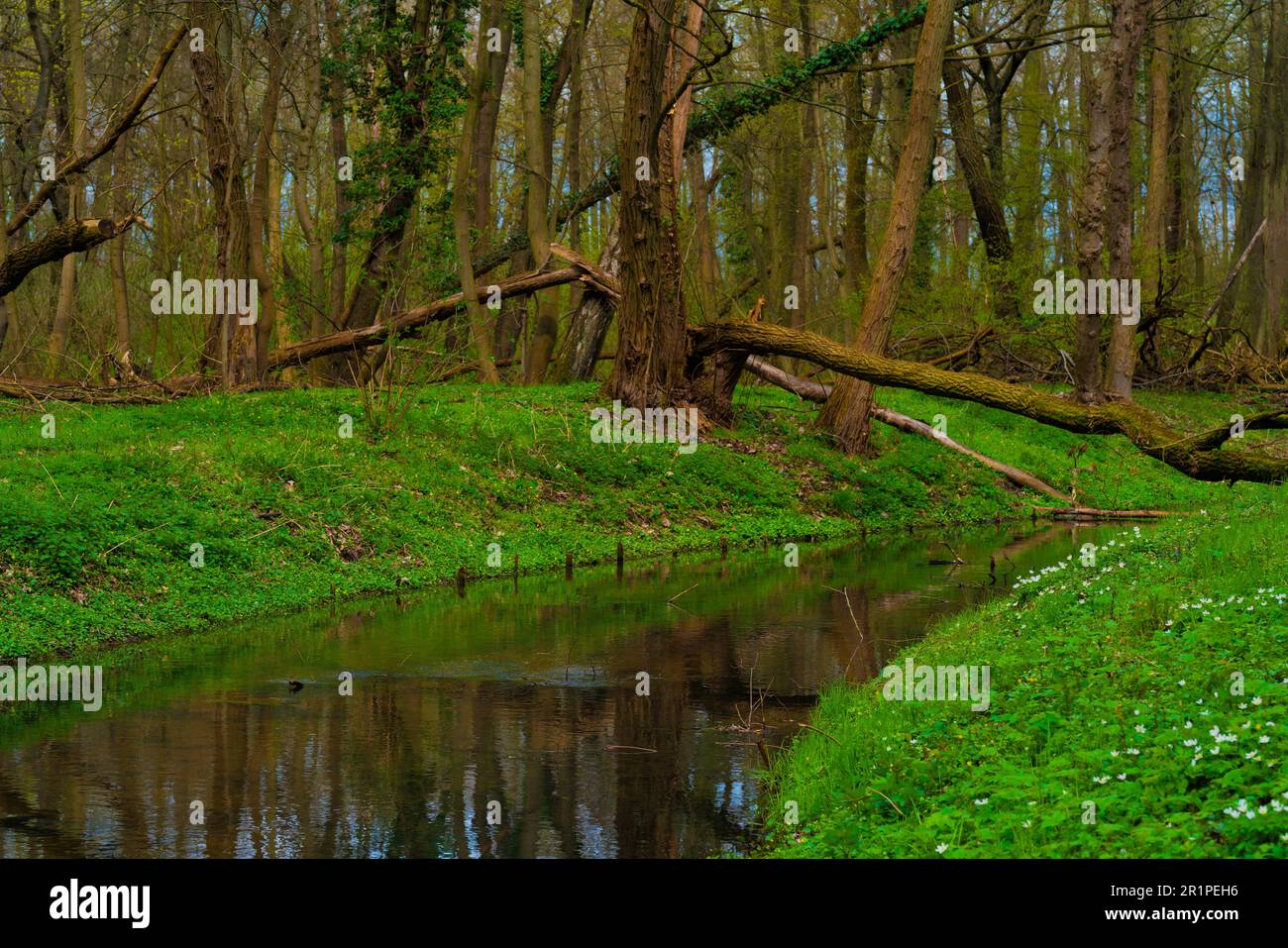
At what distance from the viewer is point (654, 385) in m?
22.0

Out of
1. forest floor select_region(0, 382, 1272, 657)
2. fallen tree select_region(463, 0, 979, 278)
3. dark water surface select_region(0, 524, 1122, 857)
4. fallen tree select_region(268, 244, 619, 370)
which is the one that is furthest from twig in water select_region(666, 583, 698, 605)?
fallen tree select_region(463, 0, 979, 278)

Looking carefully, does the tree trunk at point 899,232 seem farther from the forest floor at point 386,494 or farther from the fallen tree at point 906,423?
the fallen tree at point 906,423

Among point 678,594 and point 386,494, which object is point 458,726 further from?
point 386,494

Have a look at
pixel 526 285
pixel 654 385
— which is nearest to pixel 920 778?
pixel 654 385

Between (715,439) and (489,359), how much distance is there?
462cm

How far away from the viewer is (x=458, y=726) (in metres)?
9.29

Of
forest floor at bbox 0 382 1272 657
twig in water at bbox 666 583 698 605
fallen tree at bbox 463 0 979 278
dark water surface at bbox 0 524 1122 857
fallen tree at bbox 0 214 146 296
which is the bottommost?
dark water surface at bbox 0 524 1122 857

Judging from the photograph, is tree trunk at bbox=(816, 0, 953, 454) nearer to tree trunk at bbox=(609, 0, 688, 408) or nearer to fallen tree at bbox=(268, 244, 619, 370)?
tree trunk at bbox=(609, 0, 688, 408)

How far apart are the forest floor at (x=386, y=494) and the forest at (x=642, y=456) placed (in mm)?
65

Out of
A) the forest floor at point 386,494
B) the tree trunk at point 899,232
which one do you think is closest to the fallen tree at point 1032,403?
the tree trunk at point 899,232

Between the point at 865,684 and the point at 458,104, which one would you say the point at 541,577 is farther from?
the point at 458,104

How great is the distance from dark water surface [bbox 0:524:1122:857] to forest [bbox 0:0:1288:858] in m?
0.06

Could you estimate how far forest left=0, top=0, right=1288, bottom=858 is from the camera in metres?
7.55

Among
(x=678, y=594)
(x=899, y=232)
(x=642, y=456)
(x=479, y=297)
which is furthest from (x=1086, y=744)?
(x=479, y=297)
